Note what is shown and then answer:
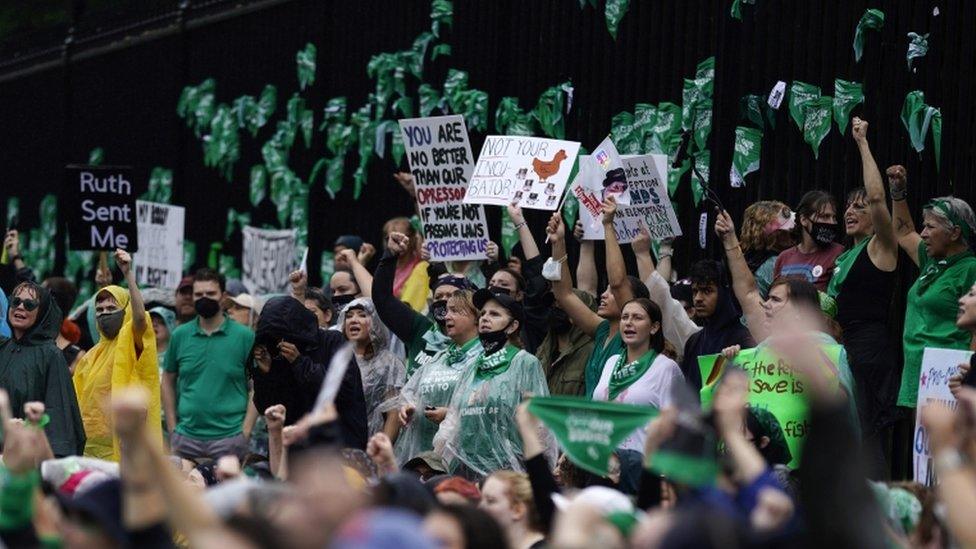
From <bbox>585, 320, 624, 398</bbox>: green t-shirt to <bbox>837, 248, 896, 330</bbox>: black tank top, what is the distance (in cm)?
112

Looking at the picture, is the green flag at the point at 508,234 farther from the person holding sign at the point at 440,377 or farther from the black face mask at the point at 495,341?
the black face mask at the point at 495,341

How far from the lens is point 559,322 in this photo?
1137cm

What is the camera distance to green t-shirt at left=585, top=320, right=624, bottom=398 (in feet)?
34.4

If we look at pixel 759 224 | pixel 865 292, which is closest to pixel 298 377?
pixel 759 224

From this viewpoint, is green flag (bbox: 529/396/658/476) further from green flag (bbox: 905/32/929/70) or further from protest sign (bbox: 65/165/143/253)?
protest sign (bbox: 65/165/143/253)

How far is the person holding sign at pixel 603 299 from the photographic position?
10648 millimetres

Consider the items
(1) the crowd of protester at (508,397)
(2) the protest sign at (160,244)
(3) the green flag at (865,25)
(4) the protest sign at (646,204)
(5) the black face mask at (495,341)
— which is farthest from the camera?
(2) the protest sign at (160,244)

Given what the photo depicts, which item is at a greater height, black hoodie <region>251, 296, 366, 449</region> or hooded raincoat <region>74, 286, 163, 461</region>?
black hoodie <region>251, 296, 366, 449</region>

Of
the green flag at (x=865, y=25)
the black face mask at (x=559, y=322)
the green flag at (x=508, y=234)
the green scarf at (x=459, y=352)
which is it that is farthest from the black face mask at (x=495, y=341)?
the green flag at (x=508, y=234)

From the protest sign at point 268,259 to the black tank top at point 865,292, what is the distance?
718 centimetres

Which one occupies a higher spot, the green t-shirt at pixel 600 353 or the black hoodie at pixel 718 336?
the black hoodie at pixel 718 336

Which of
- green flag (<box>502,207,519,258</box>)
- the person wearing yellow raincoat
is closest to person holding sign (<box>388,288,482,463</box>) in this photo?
the person wearing yellow raincoat

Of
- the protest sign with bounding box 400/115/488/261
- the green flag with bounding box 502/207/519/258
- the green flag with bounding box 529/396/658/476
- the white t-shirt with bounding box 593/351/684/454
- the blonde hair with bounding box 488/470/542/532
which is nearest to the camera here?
the green flag with bounding box 529/396/658/476

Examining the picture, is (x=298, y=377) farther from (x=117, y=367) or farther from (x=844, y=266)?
(x=844, y=266)
